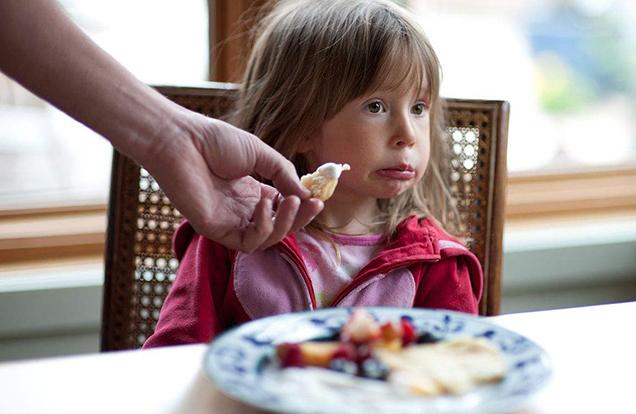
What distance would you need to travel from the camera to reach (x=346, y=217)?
1339 millimetres

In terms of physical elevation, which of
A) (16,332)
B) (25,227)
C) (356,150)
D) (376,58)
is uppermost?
(376,58)

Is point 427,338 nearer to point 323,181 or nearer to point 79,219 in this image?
point 323,181

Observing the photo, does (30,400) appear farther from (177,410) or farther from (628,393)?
(628,393)

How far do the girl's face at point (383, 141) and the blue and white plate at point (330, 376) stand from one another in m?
→ 0.44

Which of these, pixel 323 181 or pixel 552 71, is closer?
pixel 323 181

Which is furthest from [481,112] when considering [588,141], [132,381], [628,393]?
[588,141]

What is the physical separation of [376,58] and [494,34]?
119 cm

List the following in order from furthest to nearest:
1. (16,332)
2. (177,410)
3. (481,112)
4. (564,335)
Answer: (16,332) < (481,112) < (564,335) < (177,410)

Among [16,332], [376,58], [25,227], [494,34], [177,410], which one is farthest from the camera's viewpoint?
[494,34]

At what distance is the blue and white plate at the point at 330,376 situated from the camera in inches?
25.4

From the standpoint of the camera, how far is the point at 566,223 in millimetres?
2371

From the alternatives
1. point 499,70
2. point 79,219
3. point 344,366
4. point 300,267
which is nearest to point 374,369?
point 344,366

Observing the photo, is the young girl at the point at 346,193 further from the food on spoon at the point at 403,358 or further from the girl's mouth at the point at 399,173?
the food on spoon at the point at 403,358

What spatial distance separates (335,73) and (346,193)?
0.17 m
